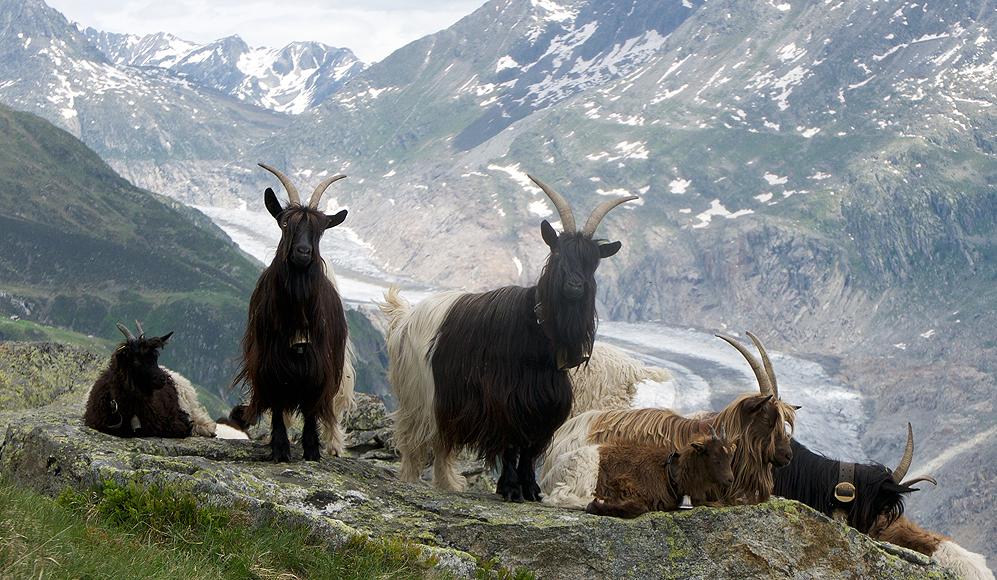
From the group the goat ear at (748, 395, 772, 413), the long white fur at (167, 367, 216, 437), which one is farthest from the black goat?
the long white fur at (167, 367, 216, 437)

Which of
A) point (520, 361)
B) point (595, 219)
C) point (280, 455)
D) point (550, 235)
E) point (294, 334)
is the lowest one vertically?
point (280, 455)

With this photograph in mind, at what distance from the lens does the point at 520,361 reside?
12.9m

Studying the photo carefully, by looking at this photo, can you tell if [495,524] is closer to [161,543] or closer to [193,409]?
[161,543]

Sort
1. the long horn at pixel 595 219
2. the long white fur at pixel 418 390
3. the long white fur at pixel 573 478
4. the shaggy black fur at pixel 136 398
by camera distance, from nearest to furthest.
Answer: the long horn at pixel 595 219
the long white fur at pixel 573 478
the shaggy black fur at pixel 136 398
the long white fur at pixel 418 390

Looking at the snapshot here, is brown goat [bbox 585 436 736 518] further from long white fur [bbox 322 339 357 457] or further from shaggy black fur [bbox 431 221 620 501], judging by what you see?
long white fur [bbox 322 339 357 457]

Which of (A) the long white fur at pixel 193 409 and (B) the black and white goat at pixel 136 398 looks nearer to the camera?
(B) the black and white goat at pixel 136 398

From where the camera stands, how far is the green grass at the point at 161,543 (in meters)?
7.78

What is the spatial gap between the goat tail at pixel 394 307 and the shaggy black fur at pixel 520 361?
249 centimetres

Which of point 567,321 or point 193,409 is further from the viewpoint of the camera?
point 193,409

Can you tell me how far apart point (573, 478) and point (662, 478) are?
1887 millimetres

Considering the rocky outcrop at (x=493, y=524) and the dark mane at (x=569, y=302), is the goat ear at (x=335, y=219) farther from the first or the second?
the rocky outcrop at (x=493, y=524)

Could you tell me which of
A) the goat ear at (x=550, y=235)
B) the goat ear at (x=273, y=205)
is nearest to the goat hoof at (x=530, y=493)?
the goat ear at (x=550, y=235)

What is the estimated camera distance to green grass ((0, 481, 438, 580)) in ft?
25.5

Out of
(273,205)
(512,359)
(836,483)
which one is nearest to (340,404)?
(512,359)
